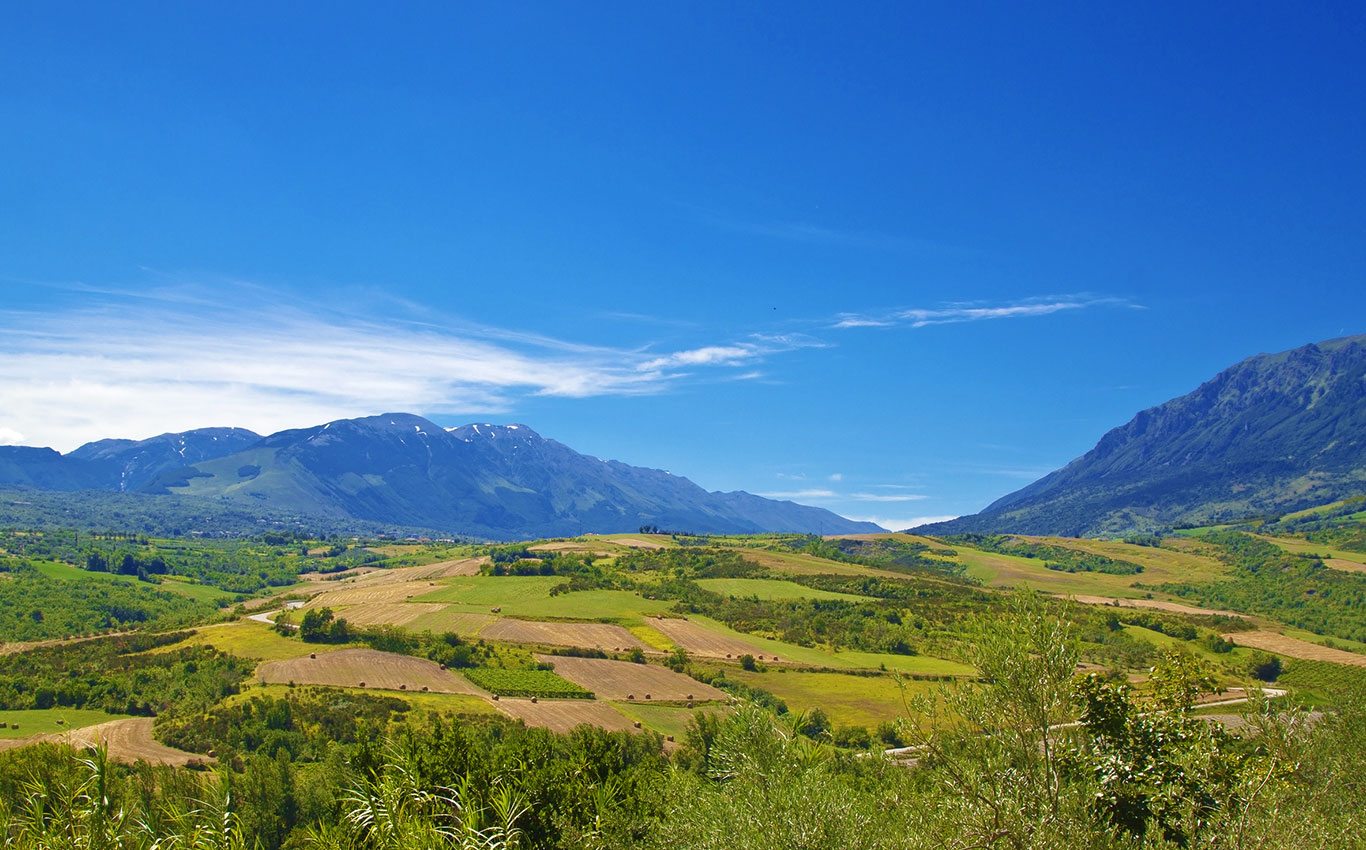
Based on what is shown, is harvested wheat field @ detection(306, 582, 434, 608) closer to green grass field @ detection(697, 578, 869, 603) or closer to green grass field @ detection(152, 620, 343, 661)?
green grass field @ detection(152, 620, 343, 661)

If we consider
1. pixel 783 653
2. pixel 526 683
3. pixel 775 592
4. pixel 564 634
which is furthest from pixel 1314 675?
pixel 564 634

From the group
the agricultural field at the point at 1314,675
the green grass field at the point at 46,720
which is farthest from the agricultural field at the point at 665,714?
the agricultural field at the point at 1314,675

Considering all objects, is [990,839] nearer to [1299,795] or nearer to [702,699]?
[1299,795]

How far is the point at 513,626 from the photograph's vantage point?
485 ft

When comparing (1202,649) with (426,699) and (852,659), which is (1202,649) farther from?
(426,699)

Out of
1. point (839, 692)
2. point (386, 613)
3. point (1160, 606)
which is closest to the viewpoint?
point (839, 692)

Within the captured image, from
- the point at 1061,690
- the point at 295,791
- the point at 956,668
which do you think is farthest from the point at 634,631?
the point at 1061,690

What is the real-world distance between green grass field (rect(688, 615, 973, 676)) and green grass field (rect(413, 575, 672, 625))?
83.1ft

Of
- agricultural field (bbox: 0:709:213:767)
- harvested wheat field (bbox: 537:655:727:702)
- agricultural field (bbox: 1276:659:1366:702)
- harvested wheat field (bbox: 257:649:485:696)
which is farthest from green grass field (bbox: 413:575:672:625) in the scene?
agricultural field (bbox: 1276:659:1366:702)

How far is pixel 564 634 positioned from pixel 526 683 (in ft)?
104

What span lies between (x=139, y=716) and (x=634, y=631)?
74642mm

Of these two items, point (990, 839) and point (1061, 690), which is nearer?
point (990, 839)

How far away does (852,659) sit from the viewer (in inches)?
5281

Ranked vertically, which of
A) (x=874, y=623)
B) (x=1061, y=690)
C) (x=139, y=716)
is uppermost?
(x=1061, y=690)
